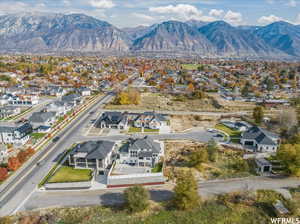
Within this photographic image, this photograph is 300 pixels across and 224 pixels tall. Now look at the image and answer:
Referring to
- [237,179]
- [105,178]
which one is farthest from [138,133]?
[237,179]

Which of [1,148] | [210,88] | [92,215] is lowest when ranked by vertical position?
[92,215]

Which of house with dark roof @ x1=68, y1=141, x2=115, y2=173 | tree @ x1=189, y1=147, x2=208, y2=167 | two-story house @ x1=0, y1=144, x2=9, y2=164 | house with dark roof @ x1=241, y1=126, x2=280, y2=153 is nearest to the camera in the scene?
house with dark roof @ x1=68, y1=141, x2=115, y2=173

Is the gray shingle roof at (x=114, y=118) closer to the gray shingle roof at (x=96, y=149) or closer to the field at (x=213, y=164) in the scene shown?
the gray shingle roof at (x=96, y=149)

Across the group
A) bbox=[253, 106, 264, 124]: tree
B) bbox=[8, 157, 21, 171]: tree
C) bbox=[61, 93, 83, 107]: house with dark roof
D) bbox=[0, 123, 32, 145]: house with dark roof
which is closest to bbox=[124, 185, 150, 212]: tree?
bbox=[8, 157, 21, 171]: tree

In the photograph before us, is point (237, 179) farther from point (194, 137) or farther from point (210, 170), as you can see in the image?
point (194, 137)

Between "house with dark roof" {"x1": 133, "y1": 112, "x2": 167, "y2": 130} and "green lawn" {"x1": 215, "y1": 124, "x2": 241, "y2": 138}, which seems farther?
"house with dark roof" {"x1": 133, "y1": 112, "x2": 167, "y2": 130}

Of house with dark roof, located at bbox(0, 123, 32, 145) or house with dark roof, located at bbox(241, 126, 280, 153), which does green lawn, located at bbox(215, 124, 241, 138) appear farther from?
house with dark roof, located at bbox(0, 123, 32, 145)

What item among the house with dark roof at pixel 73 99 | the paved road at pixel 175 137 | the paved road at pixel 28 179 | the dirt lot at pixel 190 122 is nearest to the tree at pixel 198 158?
the paved road at pixel 175 137
